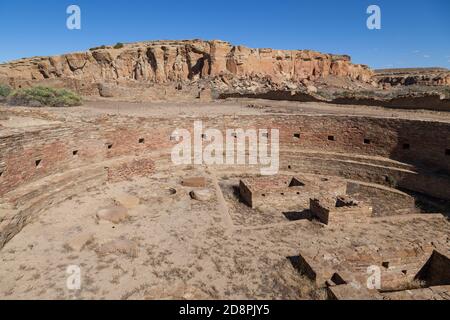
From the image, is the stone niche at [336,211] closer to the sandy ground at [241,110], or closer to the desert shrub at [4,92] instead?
the sandy ground at [241,110]

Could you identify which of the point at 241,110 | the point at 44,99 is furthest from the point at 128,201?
the point at 44,99

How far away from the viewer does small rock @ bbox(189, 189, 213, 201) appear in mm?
9773

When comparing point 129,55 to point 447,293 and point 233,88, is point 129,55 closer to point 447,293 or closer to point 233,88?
point 233,88

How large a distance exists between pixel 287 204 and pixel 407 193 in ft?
17.5

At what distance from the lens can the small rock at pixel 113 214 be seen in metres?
7.96

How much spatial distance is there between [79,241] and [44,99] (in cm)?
1460

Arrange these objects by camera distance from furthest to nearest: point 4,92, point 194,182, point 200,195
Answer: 1. point 4,92
2. point 194,182
3. point 200,195

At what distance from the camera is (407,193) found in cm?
1191

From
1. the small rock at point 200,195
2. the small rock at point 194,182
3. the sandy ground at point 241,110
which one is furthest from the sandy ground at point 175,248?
the sandy ground at point 241,110

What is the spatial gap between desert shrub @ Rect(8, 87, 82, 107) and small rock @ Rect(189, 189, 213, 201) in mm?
12395

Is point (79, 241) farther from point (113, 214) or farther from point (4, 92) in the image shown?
point (4, 92)

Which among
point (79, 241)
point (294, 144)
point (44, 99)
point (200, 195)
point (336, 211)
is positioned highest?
point (44, 99)

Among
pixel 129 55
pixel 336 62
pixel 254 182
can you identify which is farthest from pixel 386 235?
pixel 336 62

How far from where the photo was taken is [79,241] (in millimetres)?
6719
